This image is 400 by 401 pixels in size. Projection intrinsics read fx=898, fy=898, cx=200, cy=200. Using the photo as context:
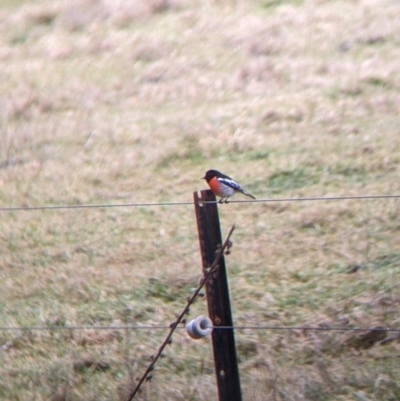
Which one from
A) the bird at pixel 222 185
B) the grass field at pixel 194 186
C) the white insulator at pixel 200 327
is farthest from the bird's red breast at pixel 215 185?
the white insulator at pixel 200 327

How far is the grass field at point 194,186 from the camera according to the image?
20.4 ft

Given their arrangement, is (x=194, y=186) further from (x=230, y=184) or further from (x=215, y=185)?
(x=230, y=184)

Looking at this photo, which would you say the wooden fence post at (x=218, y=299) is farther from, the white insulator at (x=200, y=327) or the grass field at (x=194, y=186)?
the grass field at (x=194, y=186)

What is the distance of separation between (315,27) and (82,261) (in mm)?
8171

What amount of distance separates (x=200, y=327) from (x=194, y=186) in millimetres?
5849

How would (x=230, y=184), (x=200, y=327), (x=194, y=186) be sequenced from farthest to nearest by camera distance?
(x=194, y=186) → (x=230, y=184) → (x=200, y=327)

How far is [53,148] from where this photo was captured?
1204 centimetres

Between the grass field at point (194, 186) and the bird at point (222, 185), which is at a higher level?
the bird at point (222, 185)

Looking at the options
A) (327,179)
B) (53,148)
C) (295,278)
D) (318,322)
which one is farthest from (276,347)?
(53,148)

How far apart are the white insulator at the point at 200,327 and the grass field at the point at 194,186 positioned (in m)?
1.31

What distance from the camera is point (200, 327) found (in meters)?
4.16

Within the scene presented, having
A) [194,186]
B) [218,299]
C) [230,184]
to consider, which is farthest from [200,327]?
[194,186]

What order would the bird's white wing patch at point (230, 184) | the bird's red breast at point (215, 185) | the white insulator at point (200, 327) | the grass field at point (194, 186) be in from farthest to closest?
the bird's red breast at point (215, 185)
the bird's white wing patch at point (230, 184)
the grass field at point (194, 186)
the white insulator at point (200, 327)

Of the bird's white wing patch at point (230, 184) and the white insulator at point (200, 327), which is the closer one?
the white insulator at point (200, 327)
